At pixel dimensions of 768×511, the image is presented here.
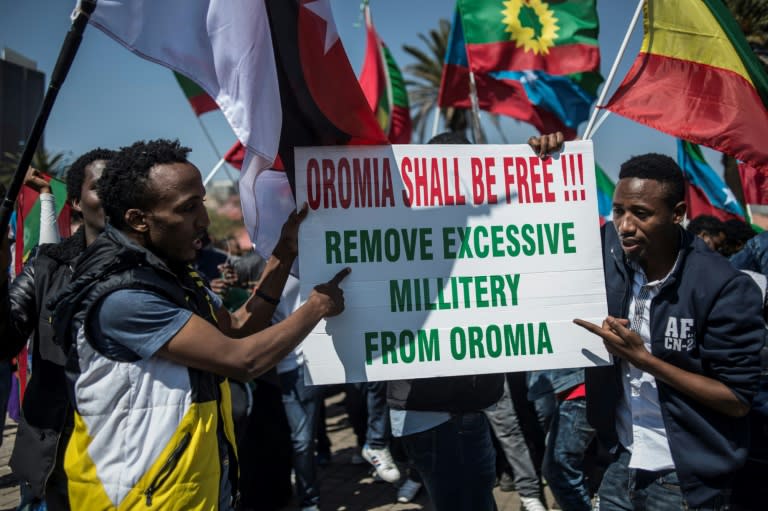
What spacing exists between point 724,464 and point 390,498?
11.0 ft

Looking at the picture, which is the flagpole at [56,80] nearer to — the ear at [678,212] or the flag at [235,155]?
the ear at [678,212]

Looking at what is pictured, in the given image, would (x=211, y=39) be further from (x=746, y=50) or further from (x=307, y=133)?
(x=746, y=50)

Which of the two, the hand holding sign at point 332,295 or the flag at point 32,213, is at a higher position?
the flag at point 32,213

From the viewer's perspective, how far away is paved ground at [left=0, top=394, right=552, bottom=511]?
4852mm

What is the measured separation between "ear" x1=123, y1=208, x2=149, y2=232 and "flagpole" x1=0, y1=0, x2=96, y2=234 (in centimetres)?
32

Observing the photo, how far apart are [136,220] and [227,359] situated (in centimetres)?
54

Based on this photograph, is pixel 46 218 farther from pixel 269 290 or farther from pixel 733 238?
pixel 733 238

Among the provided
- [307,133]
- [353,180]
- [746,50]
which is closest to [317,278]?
[353,180]

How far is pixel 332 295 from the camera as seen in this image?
7.59 ft

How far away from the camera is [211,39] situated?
217cm

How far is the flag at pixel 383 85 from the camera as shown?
8344mm

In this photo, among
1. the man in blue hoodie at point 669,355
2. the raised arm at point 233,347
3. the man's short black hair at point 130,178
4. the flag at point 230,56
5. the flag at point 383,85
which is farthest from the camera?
the flag at point 383,85

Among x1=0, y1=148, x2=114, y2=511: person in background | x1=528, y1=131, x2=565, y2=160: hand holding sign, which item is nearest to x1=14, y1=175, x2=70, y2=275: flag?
x1=0, y1=148, x2=114, y2=511: person in background

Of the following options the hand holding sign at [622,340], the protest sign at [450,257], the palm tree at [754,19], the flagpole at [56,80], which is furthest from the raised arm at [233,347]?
the palm tree at [754,19]
